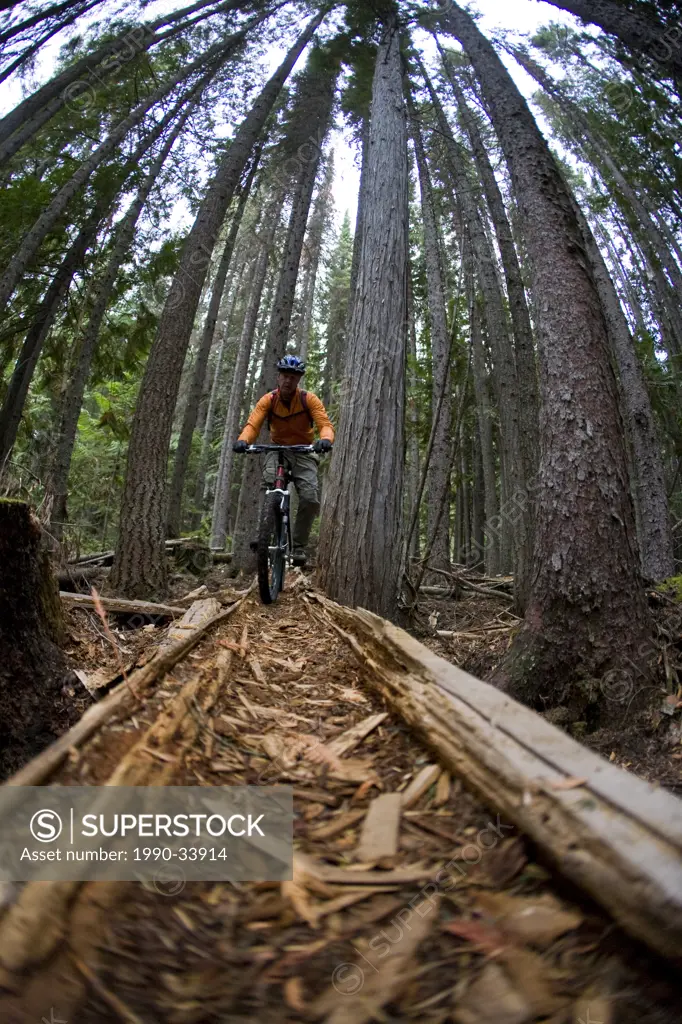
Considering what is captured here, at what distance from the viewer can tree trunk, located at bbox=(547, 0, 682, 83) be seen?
444cm

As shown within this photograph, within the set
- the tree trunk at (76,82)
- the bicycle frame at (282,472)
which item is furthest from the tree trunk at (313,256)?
the bicycle frame at (282,472)

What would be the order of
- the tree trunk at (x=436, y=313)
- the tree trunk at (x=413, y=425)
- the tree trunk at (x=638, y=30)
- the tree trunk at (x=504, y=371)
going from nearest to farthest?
1. the tree trunk at (x=638, y=30)
2. the tree trunk at (x=504, y=371)
3. the tree trunk at (x=436, y=313)
4. the tree trunk at (x=413, y=425)

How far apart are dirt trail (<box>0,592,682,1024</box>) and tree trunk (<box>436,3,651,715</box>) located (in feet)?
7.15

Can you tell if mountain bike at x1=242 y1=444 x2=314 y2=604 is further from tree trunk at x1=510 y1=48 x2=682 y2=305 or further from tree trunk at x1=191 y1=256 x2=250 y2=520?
tree trunk at x1=191 y1=256 x2=250 y2=520

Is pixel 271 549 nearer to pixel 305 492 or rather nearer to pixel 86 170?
pixel 305 492

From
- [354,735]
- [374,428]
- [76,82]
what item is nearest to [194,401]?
[76,82]

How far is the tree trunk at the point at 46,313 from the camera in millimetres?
8906

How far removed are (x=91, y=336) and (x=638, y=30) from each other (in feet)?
28.5

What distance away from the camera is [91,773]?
1367 millimetres

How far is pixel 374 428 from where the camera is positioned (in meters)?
5.14

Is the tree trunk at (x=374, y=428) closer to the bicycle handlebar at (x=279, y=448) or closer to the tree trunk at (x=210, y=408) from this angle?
the bicycle handlebar at (x=279, y=448)

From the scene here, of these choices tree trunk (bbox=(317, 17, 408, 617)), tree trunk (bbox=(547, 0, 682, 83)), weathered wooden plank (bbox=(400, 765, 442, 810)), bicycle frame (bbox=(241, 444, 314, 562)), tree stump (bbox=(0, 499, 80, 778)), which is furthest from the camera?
bicycle frame (bbox=(241, 444, 314, 562))

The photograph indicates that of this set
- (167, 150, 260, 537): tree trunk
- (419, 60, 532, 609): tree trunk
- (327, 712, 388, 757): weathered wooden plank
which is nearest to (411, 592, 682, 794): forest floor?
(327, 712, 388, 757): weathered wooden plank

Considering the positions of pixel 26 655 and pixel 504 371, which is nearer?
pixel 26 655
